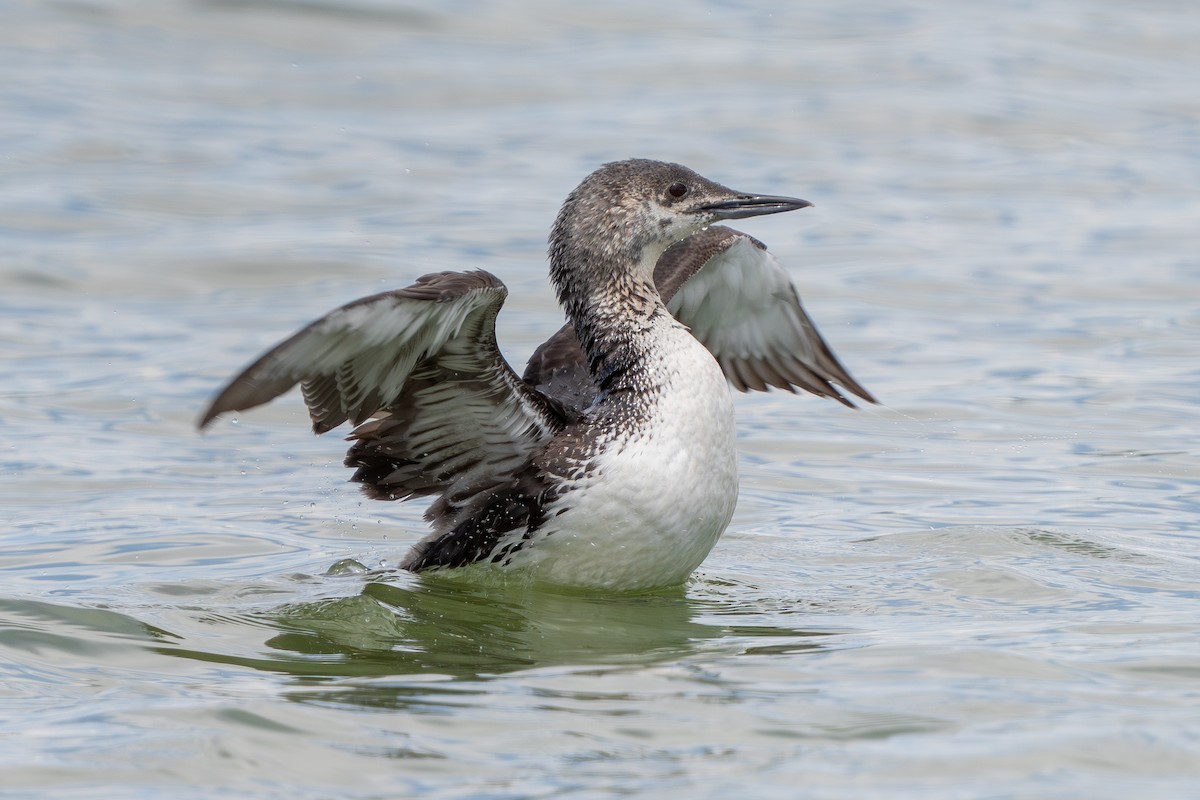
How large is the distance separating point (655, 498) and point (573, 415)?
2.05 ft

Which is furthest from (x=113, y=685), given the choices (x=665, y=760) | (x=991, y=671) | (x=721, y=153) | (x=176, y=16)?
(x=176, y=16)

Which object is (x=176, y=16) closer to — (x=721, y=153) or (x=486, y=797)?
(x=721, y=153)

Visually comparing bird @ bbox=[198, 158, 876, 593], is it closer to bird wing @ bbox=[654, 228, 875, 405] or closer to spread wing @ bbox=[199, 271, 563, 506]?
spread wing @ bbox=[199, 271, 563, 506]

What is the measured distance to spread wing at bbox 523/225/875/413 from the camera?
7.07 m

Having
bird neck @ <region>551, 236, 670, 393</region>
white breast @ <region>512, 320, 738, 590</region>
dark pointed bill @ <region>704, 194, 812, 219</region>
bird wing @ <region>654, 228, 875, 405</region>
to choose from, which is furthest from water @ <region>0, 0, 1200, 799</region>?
dark pointed bill @ <region>704, 194, 812, 219</region>

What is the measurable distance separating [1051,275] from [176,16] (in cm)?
927

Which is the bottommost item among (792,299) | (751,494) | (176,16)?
(751,494)

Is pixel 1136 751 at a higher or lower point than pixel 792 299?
lower

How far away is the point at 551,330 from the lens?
10367 mm

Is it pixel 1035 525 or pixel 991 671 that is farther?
pixel 1035 525

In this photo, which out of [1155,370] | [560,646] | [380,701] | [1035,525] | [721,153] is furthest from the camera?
[721,153]

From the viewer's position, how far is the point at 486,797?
13.4ft

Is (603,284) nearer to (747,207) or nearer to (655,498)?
(747,207)

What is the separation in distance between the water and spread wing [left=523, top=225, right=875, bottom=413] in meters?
0.58
